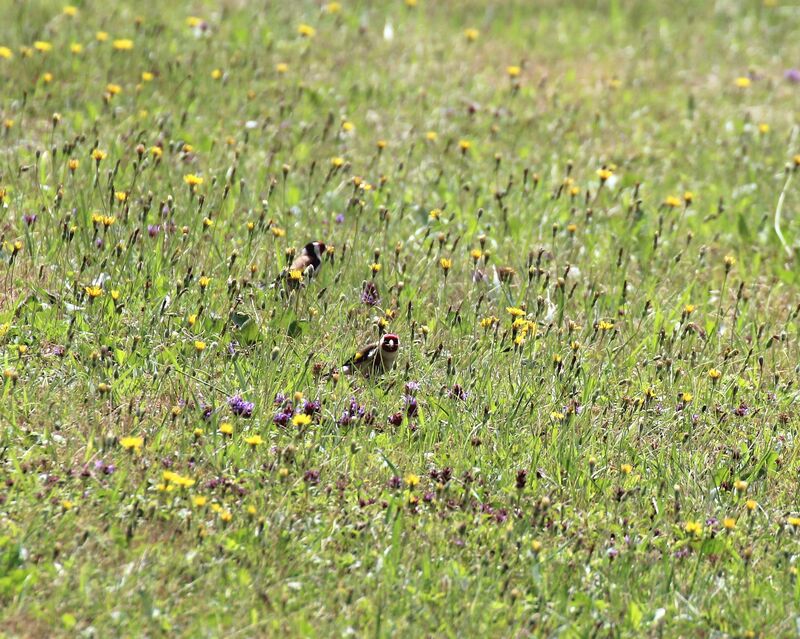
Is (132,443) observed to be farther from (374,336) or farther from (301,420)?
(374,336)

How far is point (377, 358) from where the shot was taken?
5.23 meters

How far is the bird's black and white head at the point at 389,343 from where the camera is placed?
516 centimetres

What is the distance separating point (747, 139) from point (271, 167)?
3588 mm

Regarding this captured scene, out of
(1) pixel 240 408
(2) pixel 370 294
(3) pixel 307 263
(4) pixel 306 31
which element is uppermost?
(4) pixel 306 31

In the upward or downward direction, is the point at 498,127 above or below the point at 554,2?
below

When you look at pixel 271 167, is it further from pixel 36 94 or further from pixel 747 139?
pixel 747 139

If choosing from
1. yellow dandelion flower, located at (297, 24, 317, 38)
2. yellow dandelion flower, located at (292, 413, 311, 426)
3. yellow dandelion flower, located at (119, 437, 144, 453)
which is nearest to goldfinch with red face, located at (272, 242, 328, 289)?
yellow dandelion flower, located at (292, 413, 311, 426)

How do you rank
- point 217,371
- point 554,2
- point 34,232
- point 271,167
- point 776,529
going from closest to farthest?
1. point 776,529
2. point 217,371
3. point 34,232
4. point 271,167
5. point 554,2

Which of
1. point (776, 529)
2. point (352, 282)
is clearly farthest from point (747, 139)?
point (776, 529)

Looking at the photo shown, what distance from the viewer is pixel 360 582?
4.15 metres

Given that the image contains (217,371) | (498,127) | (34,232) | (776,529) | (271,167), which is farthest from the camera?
(498,127)

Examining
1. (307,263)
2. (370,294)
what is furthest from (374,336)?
(307,263)

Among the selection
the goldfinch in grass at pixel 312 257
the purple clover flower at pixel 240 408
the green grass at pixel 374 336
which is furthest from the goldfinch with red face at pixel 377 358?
the goldfinch in grass at pixel 312 257

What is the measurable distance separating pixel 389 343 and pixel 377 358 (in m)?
0.11
